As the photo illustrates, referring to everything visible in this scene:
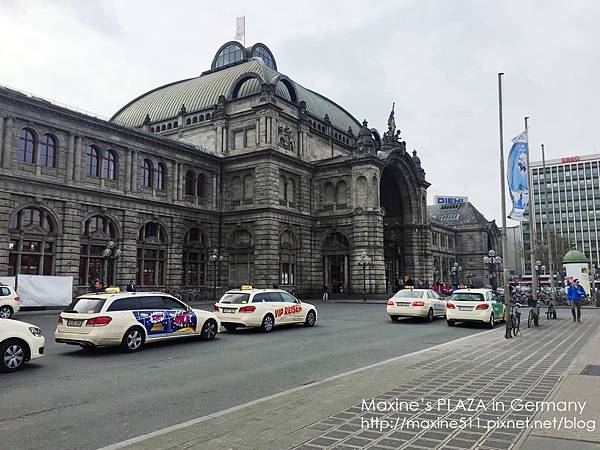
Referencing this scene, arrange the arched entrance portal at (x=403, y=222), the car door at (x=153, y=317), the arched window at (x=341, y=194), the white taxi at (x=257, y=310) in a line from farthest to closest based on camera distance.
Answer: the arched entrance portal at (x=403, y=222) → the arched window at (x=341, y=194) → the white taxi at (x=257, y=310) → the car door at (x=153, y=317)

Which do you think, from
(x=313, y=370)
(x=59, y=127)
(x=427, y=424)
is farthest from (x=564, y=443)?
(x=59, y=127)

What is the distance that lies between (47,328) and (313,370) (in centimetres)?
1349

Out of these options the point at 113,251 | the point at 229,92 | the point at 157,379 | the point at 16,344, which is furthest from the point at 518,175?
the point at 229,92

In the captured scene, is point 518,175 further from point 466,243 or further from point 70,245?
point 466,243

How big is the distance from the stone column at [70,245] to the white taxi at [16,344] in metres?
22.3

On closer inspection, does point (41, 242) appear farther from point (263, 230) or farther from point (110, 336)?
point (110, 336)

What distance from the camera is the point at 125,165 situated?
36656mm

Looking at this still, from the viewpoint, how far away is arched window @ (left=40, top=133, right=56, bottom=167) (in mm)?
31422

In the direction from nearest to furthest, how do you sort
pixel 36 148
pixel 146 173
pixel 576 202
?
pixel 36 148 < pixel 146 173 < pixel 576 202

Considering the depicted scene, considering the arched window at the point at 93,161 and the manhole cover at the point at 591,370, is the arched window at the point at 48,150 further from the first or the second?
the manhole cover at the point at 591,370

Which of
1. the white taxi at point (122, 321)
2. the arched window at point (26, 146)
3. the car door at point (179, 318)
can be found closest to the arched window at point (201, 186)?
the arched window at point (26, 146)

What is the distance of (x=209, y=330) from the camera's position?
16.0 m

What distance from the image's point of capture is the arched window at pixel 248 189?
43.4 metres

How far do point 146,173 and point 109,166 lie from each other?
3378 mm
